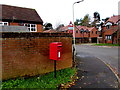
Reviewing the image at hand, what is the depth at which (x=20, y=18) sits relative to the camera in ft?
58.6

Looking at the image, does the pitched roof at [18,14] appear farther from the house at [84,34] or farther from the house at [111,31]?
the house at [84,34]

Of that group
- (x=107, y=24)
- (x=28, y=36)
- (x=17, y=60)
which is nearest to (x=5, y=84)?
(x=17, y=60)

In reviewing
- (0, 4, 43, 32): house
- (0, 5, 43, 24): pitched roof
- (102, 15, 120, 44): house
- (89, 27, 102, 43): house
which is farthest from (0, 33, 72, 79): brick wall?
(89, 27, 102, 43): house

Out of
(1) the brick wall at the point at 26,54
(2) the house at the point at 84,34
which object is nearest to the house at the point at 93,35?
(2) the house at the point at 84,34

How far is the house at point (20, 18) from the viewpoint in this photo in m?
16.5

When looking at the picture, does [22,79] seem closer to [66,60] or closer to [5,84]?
[5,84]

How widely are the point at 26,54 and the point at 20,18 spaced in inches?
589

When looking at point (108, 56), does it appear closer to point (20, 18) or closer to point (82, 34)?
point (20, 18)

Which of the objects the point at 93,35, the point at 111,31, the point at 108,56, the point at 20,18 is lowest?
the point at 108,56

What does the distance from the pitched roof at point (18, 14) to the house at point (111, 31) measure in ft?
63.6

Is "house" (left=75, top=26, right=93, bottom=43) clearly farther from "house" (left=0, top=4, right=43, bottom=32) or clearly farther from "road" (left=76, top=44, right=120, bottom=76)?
"road" (left=76, top=44, right=120, bottom=76)

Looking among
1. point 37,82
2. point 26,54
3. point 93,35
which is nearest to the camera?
point 37,82

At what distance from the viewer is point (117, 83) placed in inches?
181

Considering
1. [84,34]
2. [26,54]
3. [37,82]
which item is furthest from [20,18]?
[84,34]
